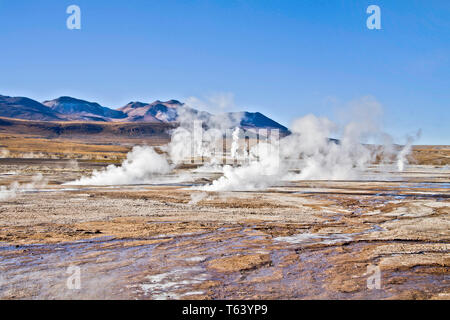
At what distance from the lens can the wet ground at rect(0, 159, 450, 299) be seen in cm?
1183

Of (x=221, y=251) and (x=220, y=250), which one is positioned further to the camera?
(x=220, y=250)

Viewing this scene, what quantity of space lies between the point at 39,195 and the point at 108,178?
56.7ft

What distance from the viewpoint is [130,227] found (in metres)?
21.0

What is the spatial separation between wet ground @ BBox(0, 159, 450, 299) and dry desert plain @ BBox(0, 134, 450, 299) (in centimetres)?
5

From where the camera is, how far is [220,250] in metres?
16.5

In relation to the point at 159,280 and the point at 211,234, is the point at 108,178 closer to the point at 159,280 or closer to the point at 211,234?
the point at 211,234

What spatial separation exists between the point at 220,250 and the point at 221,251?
176mm

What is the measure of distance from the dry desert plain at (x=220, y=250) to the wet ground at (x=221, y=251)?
0.05m

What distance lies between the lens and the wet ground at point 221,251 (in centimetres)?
1183

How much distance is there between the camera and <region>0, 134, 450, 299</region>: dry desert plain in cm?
1183

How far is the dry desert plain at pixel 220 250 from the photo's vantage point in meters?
11.8

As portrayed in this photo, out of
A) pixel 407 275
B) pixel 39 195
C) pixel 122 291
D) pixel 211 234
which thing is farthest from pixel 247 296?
pixel 39 195

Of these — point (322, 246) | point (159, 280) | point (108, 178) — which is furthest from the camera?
point (108, 178)
